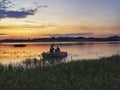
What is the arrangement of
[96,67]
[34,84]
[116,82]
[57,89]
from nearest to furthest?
[57,89] → [34,84] → [116,82] → [96,67]

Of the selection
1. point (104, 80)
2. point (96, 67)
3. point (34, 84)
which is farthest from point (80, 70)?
point (34, 84)

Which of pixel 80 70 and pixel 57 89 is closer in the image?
pixel 57 89

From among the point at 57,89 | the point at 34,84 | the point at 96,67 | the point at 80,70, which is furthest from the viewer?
the point at 96,67

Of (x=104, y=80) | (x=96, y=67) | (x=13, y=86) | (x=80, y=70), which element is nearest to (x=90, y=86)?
(x=104, y=80)

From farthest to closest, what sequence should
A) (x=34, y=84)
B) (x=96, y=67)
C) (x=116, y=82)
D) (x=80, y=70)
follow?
1. (x=96, y=67)
2. (x=80, y=70)
3. (x=116, y=82)
4. (x=34, y=84)

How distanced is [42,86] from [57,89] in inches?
24.9

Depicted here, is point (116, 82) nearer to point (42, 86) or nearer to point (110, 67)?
point (42, 86)

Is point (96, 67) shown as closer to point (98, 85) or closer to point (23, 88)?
point (98, 85)

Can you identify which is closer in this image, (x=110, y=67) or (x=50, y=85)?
(x=50, y=85)

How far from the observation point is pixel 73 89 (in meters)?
9.49

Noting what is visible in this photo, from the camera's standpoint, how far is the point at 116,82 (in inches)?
426

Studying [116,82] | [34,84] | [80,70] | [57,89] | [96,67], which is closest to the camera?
[57,89]

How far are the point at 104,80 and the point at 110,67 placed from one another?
23.7 ft

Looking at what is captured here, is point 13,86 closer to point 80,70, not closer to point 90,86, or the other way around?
point 90,86
